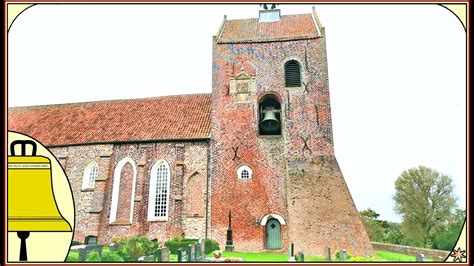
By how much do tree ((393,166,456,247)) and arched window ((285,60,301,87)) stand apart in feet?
48.5

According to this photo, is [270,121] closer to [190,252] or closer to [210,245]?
[210,245]

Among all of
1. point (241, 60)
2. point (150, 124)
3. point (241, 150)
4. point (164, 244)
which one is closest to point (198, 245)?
point (164, 244)

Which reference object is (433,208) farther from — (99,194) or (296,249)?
(99,194)

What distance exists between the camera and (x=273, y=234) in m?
19.1

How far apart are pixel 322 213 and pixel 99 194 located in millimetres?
12880

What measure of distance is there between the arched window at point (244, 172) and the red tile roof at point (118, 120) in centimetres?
311

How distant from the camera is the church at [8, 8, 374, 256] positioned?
18703 millimetres

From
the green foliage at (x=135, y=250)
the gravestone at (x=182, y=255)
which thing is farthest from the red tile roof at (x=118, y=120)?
the gravestone at (x=182, y=255)

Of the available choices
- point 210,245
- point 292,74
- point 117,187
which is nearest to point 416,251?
point 210,245

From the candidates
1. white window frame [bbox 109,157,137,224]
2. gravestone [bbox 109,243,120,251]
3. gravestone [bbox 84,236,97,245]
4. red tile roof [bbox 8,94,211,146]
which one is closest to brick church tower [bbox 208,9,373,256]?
red tile roof [bbox 8,94,211,146]

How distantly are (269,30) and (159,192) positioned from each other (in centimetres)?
1261

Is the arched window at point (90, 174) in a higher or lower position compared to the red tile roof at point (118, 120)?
lower

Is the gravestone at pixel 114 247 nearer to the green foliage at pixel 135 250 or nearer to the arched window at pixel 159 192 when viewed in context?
the green foliage at pixel 135 250

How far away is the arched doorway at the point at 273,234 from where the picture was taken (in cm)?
1896
